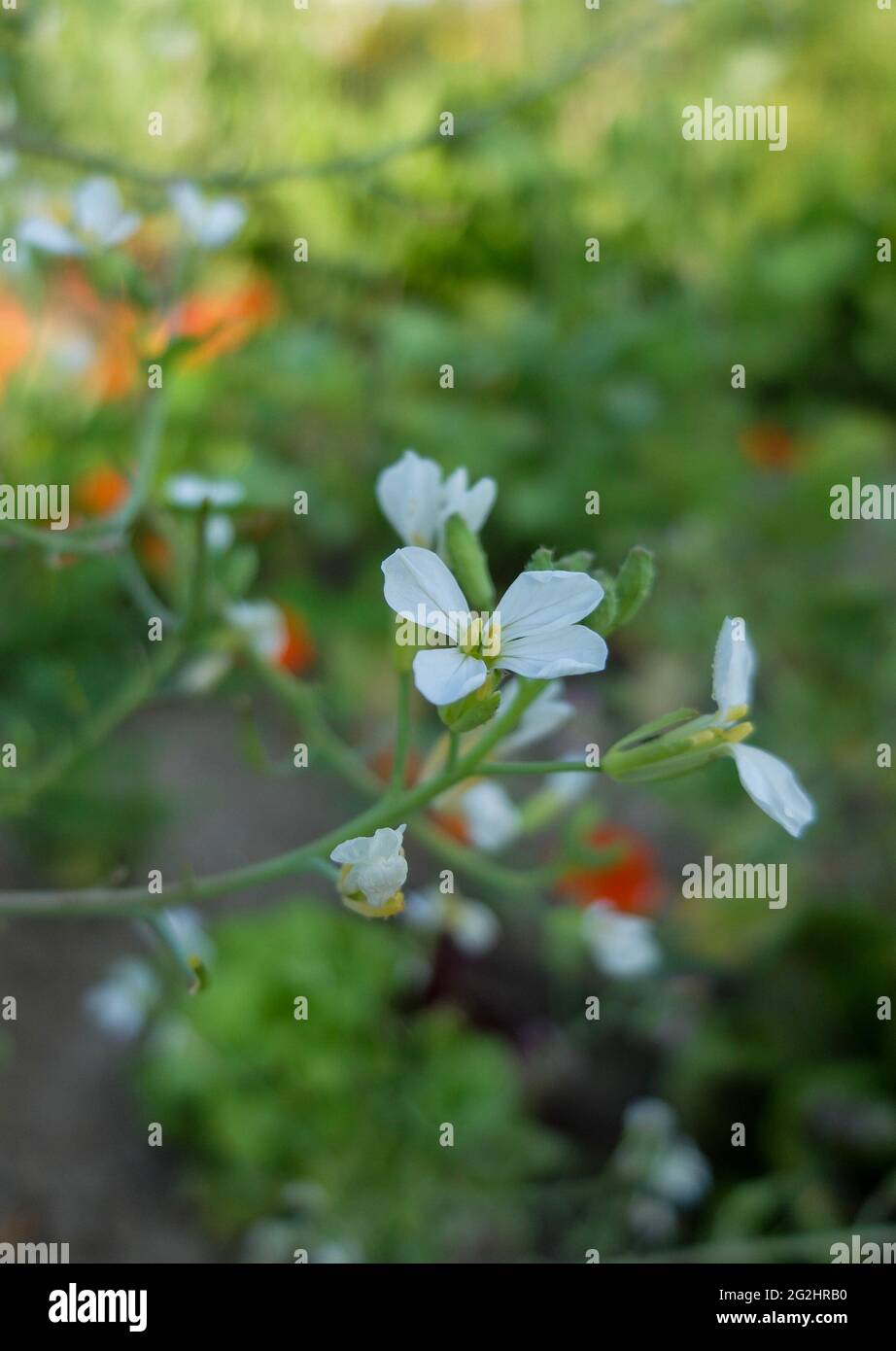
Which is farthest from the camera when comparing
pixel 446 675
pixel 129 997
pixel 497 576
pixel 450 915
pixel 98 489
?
pixel 497 576

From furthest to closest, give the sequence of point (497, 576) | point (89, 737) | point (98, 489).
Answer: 1. point (497, 576)
2. point (98, 489)
3. point (89, 737)

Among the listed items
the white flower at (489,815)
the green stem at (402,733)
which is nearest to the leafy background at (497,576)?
the white flower at (489,815)

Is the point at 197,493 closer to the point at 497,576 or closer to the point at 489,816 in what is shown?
the point at 489,816

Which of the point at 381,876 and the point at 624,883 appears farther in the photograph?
the point at 624,883

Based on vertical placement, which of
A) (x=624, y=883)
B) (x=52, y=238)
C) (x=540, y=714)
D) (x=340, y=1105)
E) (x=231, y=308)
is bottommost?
(x=340, y=1105)

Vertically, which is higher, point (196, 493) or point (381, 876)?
point (196, 493)

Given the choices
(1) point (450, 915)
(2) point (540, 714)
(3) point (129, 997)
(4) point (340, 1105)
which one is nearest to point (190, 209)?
(2) point (540, 714)
